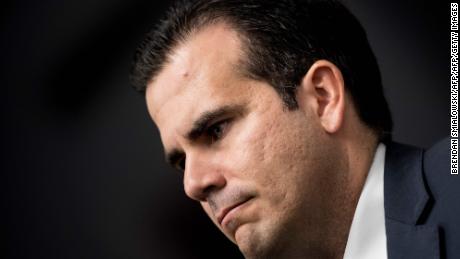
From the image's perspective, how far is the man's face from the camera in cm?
159

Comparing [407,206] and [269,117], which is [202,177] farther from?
[407,206]

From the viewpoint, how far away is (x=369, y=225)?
1.64 metres

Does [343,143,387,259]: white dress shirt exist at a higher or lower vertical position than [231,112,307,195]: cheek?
lower

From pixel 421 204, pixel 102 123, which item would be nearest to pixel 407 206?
pixel 421 204

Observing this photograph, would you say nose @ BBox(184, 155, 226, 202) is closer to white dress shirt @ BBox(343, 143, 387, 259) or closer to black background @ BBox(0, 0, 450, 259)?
white dress shirt @ BBox(343, 143, 387, 259)

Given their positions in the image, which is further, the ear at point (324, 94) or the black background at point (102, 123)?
the black background at point (102, 123)

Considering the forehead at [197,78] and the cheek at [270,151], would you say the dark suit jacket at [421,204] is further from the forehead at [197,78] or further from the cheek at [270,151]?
the forehead at [197,78]

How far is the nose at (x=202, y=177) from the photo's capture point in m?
1.61

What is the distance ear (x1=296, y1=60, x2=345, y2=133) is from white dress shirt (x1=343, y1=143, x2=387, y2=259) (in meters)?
0.18

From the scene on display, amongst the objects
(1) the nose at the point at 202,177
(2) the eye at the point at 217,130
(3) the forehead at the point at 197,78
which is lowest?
(1) the nose at the point at 202,177

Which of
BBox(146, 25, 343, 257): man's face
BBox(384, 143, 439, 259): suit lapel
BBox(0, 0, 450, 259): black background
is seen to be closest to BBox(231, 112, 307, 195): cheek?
BBox(146, 25, 343, 257): man's face

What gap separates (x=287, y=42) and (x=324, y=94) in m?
0.17

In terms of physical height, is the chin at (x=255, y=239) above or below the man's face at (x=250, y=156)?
below

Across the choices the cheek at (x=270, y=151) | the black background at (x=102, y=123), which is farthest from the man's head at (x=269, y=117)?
the black background at (x=102, y=123)
